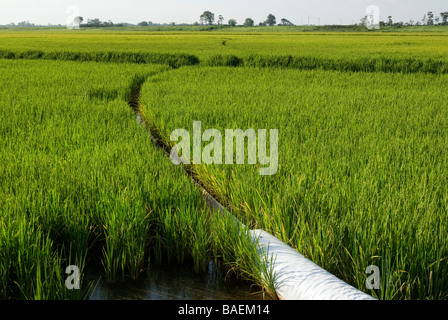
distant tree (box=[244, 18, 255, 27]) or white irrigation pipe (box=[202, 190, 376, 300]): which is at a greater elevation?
distant tree (box=[244, 18, 255, 27])

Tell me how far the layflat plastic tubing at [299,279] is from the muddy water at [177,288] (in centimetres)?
21

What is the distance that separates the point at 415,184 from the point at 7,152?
302 centimetres

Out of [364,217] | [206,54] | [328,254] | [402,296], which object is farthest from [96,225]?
[206,54]

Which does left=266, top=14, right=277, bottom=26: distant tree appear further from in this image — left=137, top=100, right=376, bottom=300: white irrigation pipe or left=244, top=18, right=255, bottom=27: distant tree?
left=137, top=100, right=376, bottom=300: white irrigation pipe

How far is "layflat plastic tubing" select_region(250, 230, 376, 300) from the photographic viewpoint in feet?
4.83

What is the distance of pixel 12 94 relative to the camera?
638 centimetres

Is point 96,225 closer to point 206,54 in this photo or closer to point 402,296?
point 402,296

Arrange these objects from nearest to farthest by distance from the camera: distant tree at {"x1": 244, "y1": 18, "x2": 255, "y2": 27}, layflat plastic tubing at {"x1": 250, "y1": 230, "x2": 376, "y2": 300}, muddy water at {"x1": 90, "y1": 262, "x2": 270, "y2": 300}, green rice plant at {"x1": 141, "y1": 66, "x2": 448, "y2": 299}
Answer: layflat plastic tubing at {"x1": 250, "y1": 230, "x2": 376, "y2": 300}
green rice plant at {"x1": 141, "y1": 66, "x2": 448, "y2": 299}
muddy water at {"x1": 90, "y1": 262, "x2": 270, "y2": 300}
distant tree at {"x1": 244, "y1": 18, "x2": 255, "y2": 27}

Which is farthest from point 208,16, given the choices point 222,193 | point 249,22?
point 222,193

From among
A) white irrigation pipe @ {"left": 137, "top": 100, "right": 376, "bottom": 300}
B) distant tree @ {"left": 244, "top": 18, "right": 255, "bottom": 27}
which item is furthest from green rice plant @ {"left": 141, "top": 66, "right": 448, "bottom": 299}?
distant tree @ {"left": 244, "top": 18, "right": 255, "bottom": 27}

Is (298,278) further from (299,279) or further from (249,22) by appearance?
(249,22)

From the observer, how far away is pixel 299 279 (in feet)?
5.34

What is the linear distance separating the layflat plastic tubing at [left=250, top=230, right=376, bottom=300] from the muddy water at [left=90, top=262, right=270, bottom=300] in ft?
0.68

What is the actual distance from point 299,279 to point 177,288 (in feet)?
2.16
